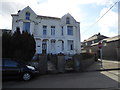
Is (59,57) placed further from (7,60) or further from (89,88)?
(89,88)

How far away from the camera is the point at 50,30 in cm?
2583

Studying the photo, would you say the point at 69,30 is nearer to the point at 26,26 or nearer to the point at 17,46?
the point at 26,26

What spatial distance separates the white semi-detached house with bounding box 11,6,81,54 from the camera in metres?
23.8

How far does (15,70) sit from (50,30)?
1793 centimetres

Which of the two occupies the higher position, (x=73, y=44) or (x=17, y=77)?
(x=73, y=44)

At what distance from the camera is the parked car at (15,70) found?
330 inches

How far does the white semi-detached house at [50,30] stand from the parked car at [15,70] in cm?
1537

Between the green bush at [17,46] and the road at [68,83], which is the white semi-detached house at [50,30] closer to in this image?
the green bush at [17,46]

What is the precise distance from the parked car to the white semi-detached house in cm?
1537

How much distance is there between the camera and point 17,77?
8672mm

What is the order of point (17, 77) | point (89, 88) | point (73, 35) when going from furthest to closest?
point (73, 35), point (17, 77), point (89, 88)

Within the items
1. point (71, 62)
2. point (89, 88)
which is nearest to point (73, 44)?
point (71, 62)

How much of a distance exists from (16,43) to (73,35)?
16636mm

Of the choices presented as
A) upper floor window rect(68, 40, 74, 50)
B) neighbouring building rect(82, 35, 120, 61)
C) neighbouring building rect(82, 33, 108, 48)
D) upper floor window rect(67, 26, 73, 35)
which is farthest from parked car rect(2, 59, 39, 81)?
neighbouring building rect(82, 33, 108, 48)
